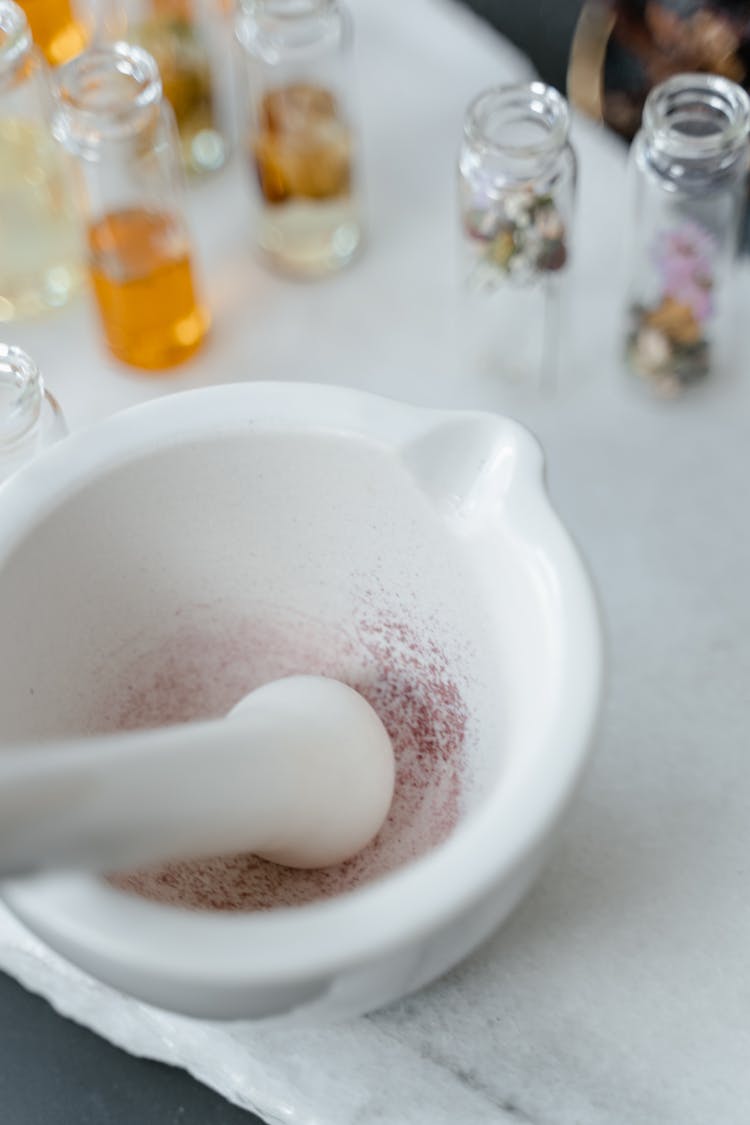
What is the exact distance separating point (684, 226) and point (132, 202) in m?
0.38

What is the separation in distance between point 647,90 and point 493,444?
544 mm

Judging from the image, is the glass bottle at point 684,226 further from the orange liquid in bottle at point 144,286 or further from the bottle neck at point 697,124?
the orange liquid in bottle at point 144,286

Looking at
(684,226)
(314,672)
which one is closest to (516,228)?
(684,226)

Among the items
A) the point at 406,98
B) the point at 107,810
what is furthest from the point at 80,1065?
the point at 406,98

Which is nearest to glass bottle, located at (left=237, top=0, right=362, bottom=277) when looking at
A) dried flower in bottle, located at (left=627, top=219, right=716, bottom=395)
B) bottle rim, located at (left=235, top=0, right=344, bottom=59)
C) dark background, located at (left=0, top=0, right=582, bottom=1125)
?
bottle rim, located at (left=235, top=0, right=344, bottom=59)

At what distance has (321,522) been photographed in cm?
78

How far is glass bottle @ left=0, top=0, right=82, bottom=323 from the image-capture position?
3.59ft

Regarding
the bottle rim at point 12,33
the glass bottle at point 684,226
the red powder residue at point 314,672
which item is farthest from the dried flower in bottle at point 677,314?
the bottle rim at point 12,33

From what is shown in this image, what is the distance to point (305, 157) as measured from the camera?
3.61ft

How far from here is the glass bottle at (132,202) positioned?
0.98m

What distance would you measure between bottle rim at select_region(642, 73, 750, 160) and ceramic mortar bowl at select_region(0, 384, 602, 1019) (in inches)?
11.9

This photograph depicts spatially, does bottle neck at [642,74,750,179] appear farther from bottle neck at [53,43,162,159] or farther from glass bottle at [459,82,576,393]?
bottle neck at [53,43,162,159]

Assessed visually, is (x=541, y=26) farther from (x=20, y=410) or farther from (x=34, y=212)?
(x=20, y=410)

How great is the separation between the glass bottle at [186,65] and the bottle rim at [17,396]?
382mm
